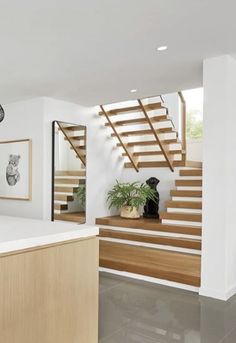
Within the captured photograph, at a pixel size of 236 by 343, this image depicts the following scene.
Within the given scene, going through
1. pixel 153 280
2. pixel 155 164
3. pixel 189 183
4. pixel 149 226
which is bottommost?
pixel 153 280

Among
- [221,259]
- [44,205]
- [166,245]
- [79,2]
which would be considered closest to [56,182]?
[44,205]

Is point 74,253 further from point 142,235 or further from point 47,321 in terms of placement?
point 142,235

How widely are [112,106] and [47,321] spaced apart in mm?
4722

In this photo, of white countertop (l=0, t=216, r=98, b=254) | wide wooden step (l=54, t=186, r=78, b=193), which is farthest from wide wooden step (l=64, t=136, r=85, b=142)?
white countertop (l=0, t=216, r=98, b=254)

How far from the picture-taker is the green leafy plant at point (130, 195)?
565 centimetres

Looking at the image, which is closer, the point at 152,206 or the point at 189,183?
the point at 189,183

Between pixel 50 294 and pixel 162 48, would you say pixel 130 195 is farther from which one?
pixel 50 294

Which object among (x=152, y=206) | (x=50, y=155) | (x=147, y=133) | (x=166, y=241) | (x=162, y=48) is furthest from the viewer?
(x=152, y=206)

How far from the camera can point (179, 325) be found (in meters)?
2.69

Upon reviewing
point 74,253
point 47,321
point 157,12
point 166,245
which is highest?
point 157,12

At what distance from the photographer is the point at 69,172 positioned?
5.25m

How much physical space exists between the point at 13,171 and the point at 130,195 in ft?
6.83

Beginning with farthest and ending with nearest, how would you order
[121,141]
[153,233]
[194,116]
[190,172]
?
[194,116] < [121,141] < [190,172] < [153,233]

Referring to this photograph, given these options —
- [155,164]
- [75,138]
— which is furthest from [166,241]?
[75,138]
